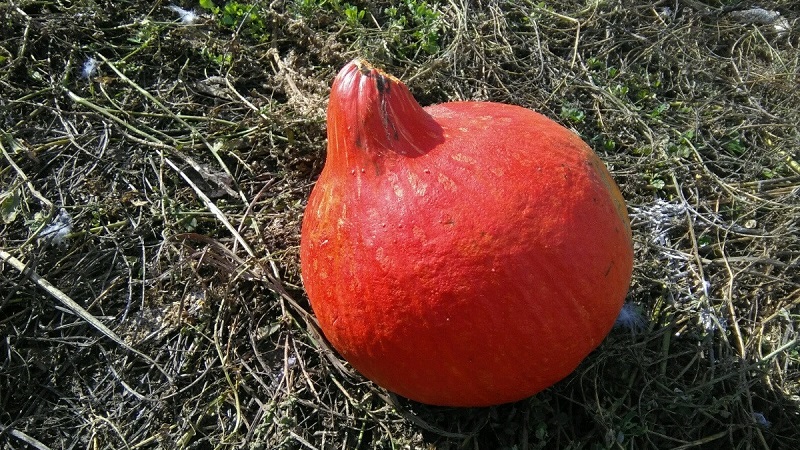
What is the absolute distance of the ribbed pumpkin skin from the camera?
2.01 m

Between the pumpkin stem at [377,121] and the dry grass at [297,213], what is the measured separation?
3.29 feet

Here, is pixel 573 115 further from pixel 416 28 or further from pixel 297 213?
pixel 297 213

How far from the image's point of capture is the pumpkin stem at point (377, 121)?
2.16 metres

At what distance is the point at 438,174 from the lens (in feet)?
6.85

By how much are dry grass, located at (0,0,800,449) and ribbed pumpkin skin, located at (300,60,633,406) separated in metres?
0.54

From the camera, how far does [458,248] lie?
78.3 inches

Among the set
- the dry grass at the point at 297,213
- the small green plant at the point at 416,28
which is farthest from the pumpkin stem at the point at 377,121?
the small green plant at the point at 416,28

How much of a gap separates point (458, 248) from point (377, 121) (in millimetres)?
530

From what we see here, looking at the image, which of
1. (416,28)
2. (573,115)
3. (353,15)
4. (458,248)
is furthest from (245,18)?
(458,248)

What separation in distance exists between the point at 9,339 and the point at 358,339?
68.8 inches

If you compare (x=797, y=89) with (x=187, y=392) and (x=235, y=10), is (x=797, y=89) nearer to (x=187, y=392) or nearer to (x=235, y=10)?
(x=235, y=10)

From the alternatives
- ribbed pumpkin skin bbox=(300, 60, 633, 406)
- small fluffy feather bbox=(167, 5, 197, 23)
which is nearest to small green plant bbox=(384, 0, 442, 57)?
small fluffy feather bbox=(167, 5, 197, 23)

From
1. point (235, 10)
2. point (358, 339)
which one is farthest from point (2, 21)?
point (358, 339)

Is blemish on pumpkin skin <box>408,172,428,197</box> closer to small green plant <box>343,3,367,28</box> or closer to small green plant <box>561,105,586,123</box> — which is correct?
small green plant <box>561,105,586,123</box>
